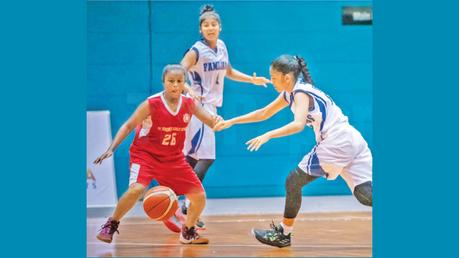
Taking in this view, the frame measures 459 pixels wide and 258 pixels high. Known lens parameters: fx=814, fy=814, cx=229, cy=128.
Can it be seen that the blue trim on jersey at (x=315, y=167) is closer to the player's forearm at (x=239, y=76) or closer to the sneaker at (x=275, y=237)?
the sneaker at (x=275, y=237)

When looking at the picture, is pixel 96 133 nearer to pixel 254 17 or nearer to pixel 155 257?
pixel 254 17

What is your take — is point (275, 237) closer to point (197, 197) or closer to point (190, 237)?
point (190, 237)

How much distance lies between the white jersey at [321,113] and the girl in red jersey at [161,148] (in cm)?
60

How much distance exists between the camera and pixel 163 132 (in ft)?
16.2

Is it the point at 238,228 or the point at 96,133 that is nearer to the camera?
the point at 238,228

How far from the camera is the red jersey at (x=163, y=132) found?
4832mm

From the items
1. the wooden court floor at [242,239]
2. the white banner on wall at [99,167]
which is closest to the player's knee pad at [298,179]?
the wooden court floor at [242,239]

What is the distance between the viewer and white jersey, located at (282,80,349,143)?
5.08m

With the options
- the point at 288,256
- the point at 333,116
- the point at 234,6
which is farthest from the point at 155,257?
the point at 234,6

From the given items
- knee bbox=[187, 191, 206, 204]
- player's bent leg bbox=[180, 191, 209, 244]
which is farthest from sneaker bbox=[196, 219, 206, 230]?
knee bbox=[187, 191, 206, 204]

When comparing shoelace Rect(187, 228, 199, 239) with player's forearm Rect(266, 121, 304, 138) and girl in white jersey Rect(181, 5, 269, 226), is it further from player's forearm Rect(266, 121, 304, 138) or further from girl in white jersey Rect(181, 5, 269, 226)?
player's forearm Rect(266, 121, 304, 138)

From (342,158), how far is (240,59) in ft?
11.4

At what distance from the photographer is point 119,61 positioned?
847 cm

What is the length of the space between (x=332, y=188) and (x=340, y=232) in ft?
7.41
